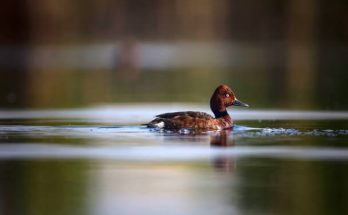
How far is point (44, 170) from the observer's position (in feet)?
36.2

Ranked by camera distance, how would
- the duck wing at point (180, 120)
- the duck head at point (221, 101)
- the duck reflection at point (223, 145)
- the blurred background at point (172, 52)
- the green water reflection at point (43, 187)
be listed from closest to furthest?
the green water reflection at point (43, 187) < the duck reflection at point (223, 145) < the duck wing at point (180, 120) < the duck head at point (221, 101) < the blurred background at point (172, 52)

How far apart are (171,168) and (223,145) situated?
1949 mm

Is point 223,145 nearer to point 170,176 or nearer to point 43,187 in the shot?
point 170,176

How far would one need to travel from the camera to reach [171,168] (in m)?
11.1

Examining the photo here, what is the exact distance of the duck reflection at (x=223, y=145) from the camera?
1118 centimetres

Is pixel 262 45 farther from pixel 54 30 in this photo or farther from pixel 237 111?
pixel 237 111

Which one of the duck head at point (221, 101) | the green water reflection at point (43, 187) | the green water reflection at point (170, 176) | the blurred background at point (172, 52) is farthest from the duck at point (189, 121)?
the blurred background at point (172, 52)

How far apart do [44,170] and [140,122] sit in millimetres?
4963

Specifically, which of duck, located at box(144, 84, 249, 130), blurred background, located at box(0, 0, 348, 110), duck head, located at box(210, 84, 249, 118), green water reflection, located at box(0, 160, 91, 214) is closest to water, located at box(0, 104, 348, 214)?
green water reflection, located at box(0, 160, 91, 214)

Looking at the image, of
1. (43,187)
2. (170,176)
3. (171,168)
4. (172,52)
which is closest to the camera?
(43,187)

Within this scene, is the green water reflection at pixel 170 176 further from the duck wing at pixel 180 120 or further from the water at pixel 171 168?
the duck wing at pixel 180 120

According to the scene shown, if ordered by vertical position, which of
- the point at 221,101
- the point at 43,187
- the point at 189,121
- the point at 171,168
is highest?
the point at 221,101

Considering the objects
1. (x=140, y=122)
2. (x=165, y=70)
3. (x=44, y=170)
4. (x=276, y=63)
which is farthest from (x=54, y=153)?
(x=276, y=63)

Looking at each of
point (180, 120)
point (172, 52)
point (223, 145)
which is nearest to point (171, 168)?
point (223, 145)
